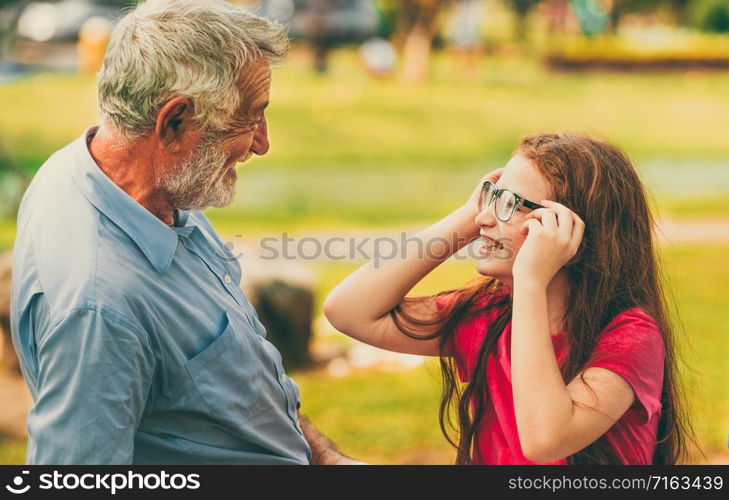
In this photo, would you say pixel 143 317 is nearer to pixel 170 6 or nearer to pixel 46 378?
pixel 46 378

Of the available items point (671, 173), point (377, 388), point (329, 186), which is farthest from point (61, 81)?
point (377, 388)

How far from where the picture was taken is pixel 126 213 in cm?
220

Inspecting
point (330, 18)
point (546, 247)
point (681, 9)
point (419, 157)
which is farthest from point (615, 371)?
point (681, 9)

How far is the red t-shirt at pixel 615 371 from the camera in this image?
7.30 ft

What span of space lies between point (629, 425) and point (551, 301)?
36 cm

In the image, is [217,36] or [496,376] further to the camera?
[496,376]

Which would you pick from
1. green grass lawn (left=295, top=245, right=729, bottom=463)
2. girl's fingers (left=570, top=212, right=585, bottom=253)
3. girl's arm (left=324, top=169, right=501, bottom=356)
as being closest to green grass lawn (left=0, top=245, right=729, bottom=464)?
green grass lawn (left=295, top=245, right=729, bottom=463)

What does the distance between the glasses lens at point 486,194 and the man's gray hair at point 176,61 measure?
0.67m

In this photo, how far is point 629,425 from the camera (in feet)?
7.59

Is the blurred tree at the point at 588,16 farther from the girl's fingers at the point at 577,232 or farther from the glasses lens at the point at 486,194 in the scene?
the girl's fingers at the point at 577,232

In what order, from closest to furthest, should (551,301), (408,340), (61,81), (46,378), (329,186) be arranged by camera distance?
(46,378) → (551,301) → (408,340) → (329,186) → (61,81)

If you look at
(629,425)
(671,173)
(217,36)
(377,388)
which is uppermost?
(217,36)

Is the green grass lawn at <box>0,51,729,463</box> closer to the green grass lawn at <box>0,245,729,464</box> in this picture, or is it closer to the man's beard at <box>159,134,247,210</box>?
the green grass lawn at <box>0,245,729,464</box>

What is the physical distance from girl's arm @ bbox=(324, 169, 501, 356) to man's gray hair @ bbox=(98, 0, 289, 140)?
0.62 m
